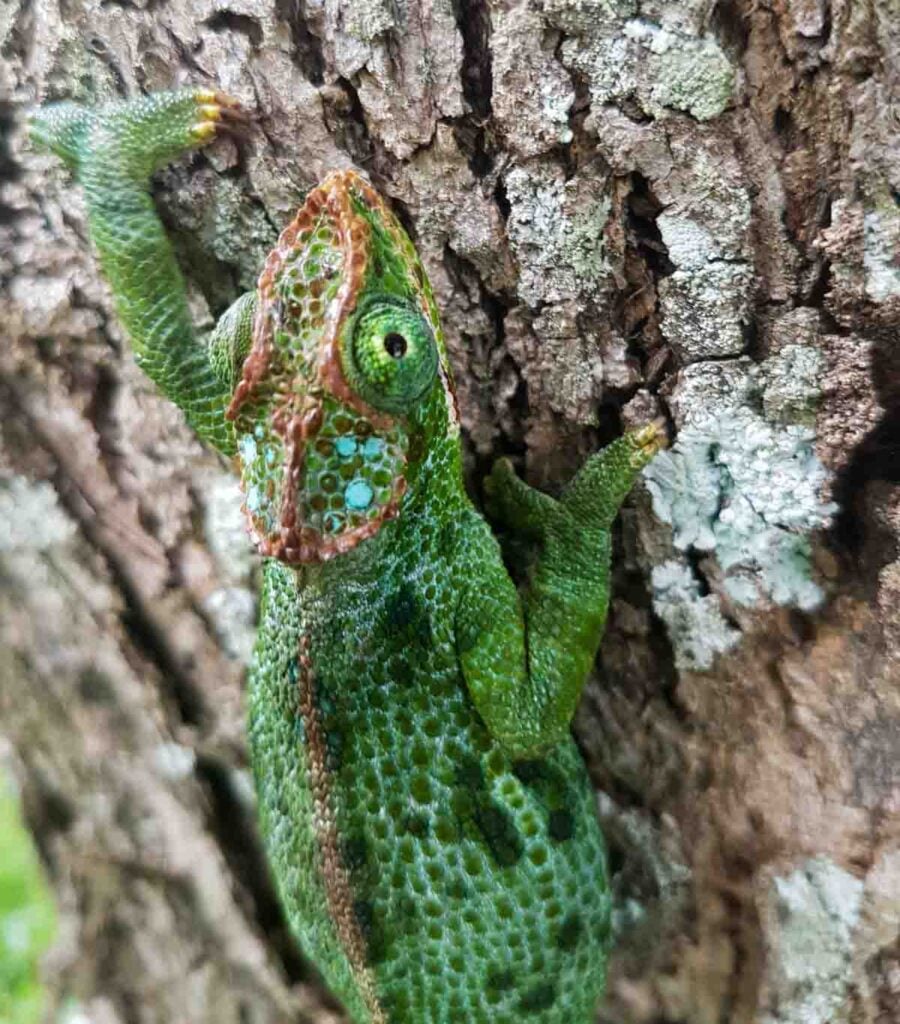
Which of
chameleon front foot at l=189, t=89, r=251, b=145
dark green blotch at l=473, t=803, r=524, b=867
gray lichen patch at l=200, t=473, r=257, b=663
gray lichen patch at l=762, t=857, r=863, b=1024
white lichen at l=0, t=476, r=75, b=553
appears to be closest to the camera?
chameleon front foot at l=189, t=89, r=251, b=145

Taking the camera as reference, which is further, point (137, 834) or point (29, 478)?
point (137, 834)

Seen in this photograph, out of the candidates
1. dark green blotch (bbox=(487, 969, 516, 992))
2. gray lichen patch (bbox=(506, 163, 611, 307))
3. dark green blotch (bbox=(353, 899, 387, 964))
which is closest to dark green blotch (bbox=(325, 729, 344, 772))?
dark green blotch (bbox=(353, 899, 387, 964))

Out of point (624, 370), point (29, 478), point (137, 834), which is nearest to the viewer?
point (624, 370)

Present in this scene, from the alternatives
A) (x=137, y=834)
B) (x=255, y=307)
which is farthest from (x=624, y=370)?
(x=137, y=834)

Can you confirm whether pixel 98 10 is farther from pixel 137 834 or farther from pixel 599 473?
pixel 137 834

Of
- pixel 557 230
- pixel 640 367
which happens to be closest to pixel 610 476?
pixel 640 367

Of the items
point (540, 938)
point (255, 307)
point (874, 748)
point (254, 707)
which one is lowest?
point (540, 938)

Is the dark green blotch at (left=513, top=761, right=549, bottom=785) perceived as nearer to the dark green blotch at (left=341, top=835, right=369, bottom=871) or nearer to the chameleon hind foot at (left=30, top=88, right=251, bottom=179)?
the dark green blotch at (left=341, top=835, right=369, bottom=871)
